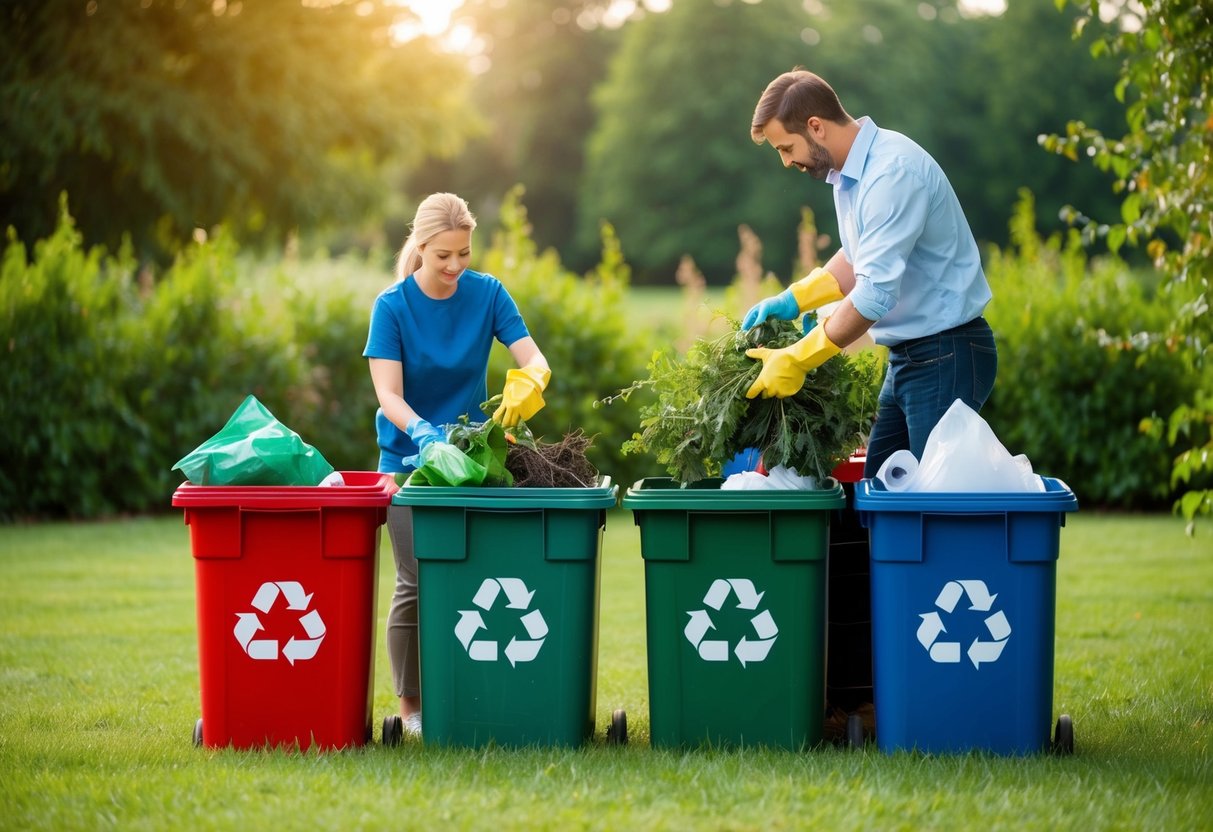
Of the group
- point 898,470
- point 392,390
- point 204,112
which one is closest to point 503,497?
point 392,390

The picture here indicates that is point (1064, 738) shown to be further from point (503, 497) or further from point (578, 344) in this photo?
point (578, 344)

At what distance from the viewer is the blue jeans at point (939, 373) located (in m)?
3.83

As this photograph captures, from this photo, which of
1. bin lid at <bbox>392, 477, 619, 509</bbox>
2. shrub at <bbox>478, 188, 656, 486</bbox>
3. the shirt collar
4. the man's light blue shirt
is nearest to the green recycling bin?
bin lid at <bbox>392, 477, 619, 509</bbox>

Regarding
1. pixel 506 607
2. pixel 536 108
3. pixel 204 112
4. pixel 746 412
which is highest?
pixel 536 108

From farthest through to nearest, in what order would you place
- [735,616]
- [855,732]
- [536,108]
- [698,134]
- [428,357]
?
[536,108] < [698,134] < [428,357] < [855,732] < [735,616]

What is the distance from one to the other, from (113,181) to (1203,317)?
17150mm

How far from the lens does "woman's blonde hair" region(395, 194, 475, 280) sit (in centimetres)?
399

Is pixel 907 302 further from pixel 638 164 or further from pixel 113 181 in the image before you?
pixel 638 164

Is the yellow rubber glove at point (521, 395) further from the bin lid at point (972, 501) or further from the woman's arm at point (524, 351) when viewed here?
the bin lid at point (972, 501)

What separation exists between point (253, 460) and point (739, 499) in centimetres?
146

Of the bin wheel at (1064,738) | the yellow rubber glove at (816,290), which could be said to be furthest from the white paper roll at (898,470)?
the bin wheel at (1064,738)

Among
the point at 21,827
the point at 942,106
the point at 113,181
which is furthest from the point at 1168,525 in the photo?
the point at 942,106

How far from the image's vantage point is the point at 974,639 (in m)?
3.61

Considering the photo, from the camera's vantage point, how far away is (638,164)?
40.3m
